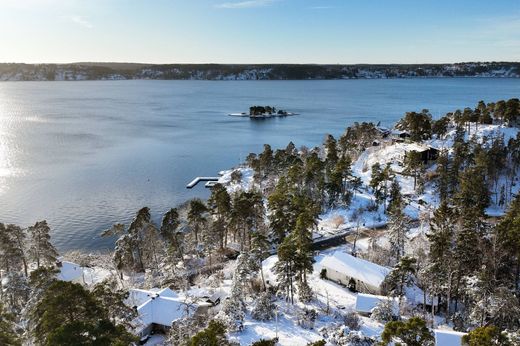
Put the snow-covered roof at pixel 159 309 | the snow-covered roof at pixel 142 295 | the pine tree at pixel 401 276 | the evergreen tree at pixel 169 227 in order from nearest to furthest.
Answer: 1. the pine tree at pixel 401 276
2. the snow-covered roof at pixel 159 309
3. the snow-covered roof at pixel 142 295
4. the evergreen tree at pixel 169 227

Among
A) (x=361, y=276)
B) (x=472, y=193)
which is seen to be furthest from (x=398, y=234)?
(x=472, y=193)

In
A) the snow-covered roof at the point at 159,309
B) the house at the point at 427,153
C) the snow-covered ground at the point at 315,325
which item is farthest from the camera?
the house at the point at 427,153

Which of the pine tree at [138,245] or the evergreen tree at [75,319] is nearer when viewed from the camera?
the evergreen tree at [75,319]

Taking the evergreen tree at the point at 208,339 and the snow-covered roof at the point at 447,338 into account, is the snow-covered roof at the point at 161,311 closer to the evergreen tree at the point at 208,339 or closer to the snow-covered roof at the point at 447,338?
the evergreen tree at the point at 208,339

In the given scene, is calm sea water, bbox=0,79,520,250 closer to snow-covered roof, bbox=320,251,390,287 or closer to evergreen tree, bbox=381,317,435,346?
snow-covered roof, bbox=320,251,390,287

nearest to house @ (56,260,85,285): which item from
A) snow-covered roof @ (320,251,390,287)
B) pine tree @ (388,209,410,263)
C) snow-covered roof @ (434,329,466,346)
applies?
snow-covered roof @ (320,251,390,287)

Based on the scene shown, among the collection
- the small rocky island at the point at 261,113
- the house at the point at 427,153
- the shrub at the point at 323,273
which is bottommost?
the shrub at the point at 323,273

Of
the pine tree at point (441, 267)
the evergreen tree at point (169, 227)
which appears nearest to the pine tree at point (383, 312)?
the pine tree at point (441, 267)
